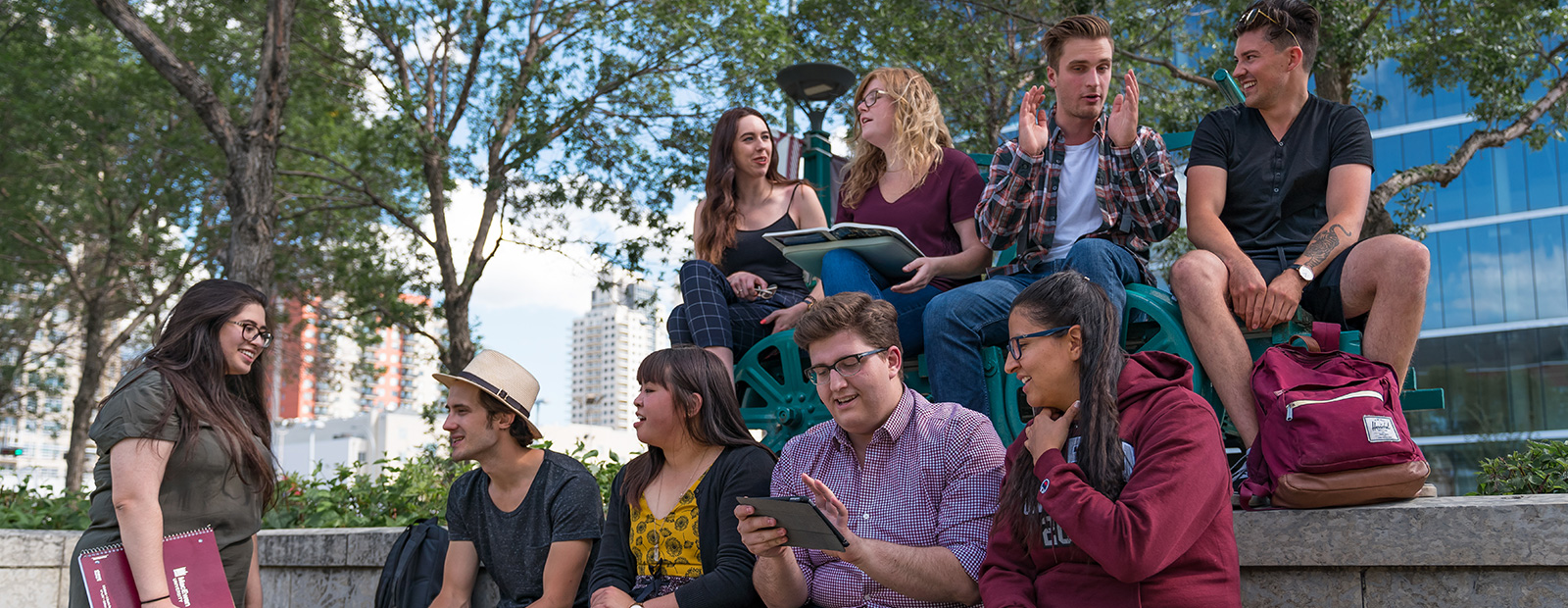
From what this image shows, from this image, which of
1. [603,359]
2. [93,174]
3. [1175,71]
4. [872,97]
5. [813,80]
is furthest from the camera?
[603,359]

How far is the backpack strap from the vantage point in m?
3.41

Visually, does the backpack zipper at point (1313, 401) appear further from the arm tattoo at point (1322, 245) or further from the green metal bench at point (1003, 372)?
the arm tattoo at point (1322, 245)

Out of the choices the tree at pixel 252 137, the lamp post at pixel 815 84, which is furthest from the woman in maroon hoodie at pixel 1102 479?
the tree at pixel 252 137

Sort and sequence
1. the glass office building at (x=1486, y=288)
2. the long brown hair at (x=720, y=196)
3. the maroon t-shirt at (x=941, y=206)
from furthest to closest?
the glass office building at (x=1486, y=288), the long brown hair at (x=720, y=196), the maroon t-shirt at (x=941, y=206)

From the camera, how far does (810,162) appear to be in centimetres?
714

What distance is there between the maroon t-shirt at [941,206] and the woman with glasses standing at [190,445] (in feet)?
8.55

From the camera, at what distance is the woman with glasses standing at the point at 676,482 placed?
3.56m

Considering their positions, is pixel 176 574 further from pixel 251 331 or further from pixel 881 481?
pixel 881 481

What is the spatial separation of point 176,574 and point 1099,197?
138 inches

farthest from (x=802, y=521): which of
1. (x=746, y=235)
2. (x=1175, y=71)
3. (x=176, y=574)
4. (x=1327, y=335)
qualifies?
(x=1175, y=71)

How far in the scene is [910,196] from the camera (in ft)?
15.7

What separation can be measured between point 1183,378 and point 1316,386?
2.45 feet

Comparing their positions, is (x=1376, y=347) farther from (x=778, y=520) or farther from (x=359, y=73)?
(x=359, y=73)

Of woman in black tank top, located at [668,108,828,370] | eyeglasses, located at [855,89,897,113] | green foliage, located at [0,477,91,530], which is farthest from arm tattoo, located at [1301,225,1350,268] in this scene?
green foliage, located at [0,477,91,530]
